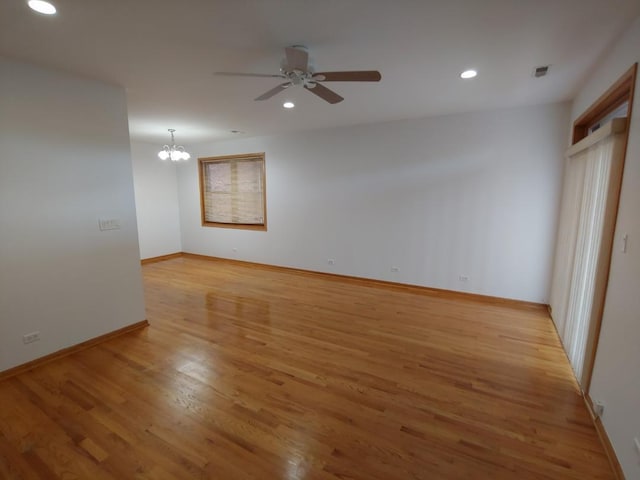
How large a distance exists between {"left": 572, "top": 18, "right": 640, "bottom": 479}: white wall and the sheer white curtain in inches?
3.8

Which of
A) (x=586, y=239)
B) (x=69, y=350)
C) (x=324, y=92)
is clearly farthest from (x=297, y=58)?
(x=69, y=350)

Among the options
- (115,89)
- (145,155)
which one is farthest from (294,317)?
(145,155)

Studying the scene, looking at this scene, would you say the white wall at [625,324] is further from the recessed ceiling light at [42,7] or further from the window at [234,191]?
the window at [234,191]

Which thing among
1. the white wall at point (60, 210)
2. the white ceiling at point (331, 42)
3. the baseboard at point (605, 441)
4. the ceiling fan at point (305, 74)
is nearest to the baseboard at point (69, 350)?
the white wall at point (60, 210)

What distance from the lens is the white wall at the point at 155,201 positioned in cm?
626

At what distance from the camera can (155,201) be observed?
659 centimetres

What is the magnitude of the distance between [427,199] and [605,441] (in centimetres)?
318

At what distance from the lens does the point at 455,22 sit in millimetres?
1872

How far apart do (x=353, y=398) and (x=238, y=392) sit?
0.88 metres

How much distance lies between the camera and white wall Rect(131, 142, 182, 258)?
6262 mm

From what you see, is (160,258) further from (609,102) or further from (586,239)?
(609,102)

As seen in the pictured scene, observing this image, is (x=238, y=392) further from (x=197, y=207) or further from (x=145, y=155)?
(x=145, y=155)

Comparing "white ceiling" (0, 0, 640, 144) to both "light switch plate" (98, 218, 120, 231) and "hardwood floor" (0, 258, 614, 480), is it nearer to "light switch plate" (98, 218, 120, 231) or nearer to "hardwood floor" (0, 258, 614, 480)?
"light switch plate" (98, 218, 120, 231)

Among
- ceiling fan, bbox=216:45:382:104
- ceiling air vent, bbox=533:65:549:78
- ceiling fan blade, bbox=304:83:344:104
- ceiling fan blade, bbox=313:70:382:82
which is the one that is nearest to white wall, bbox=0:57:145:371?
ceiling fan, bbox=216:45:382:104
